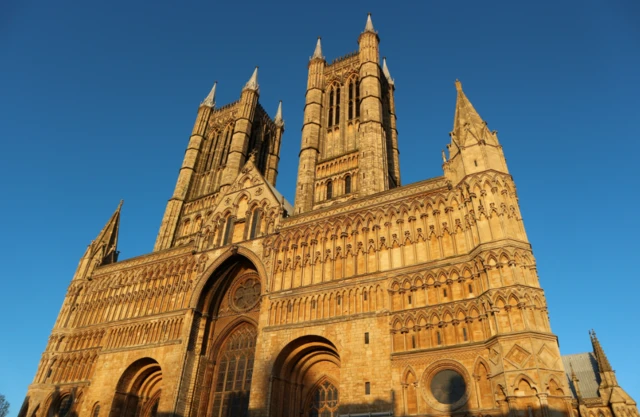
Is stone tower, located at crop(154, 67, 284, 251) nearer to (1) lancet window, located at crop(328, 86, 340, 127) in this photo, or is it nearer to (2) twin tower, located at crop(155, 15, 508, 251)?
(2) twin tower, located at crop(155, 15, 508, 251)

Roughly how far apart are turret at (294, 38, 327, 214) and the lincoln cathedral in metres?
0.32

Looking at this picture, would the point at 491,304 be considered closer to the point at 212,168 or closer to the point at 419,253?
the point at 419,253

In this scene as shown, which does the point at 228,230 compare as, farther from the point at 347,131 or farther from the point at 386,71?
the point at 386,71

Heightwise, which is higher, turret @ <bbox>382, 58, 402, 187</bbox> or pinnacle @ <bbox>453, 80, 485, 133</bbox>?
turret @ <bbox>382, 58, 402, 187</bbox>

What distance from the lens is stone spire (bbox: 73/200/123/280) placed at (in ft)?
119

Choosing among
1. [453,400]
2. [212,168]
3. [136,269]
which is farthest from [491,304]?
Result: [212,168]

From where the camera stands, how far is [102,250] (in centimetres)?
3769

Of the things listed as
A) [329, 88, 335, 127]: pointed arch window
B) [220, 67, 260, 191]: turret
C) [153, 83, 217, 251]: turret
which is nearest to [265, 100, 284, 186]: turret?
[220, 67, 260, 191]: turret

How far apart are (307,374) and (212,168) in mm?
32065

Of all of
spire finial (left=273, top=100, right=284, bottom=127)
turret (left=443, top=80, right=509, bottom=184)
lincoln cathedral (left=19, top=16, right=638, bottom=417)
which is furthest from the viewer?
spire finial (left=273, top=100, right=284, bottom=127)

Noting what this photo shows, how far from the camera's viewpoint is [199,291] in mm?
28281

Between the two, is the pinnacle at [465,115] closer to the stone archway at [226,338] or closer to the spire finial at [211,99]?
the stone archway at [226,338]

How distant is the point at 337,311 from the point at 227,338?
30.5ft

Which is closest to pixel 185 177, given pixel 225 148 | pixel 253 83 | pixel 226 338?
pixel 225 148
